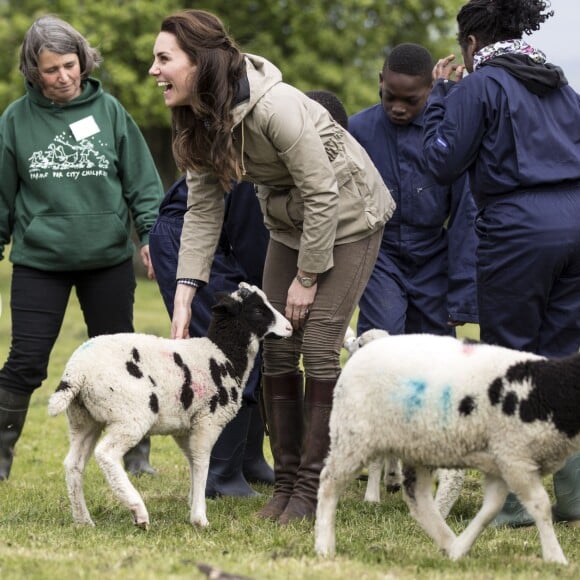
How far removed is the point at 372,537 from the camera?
18.7ft

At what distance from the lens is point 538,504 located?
4852mm

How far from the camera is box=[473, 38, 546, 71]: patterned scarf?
5.83 meters

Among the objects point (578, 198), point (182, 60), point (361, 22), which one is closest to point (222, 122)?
point (182, 60)

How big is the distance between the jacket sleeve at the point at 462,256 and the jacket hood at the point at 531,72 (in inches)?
55.9

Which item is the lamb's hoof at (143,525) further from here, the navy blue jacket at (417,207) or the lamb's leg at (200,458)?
the navy blue jacket at (417,207)

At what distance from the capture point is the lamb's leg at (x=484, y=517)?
500cm

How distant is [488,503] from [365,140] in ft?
10.6

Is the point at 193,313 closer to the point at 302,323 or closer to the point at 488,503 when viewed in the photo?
the point at 302,323

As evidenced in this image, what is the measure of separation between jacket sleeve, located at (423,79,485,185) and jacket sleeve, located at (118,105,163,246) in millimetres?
2464

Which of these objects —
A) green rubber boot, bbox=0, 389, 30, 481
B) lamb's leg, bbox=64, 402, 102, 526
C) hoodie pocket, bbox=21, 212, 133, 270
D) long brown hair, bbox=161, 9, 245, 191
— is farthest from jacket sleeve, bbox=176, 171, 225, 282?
green rubber boot, bbox=0, 389, 30, 481

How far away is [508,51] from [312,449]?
87.6 inches

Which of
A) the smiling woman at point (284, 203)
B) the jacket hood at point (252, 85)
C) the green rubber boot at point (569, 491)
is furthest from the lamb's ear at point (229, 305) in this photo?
the green rubber boot at point (569, 491)

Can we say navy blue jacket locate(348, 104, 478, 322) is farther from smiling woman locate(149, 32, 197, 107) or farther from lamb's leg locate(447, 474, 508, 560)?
lamb's leg locate(447, 474, 508, 560)

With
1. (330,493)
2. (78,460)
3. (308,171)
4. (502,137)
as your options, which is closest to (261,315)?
(308,171)
